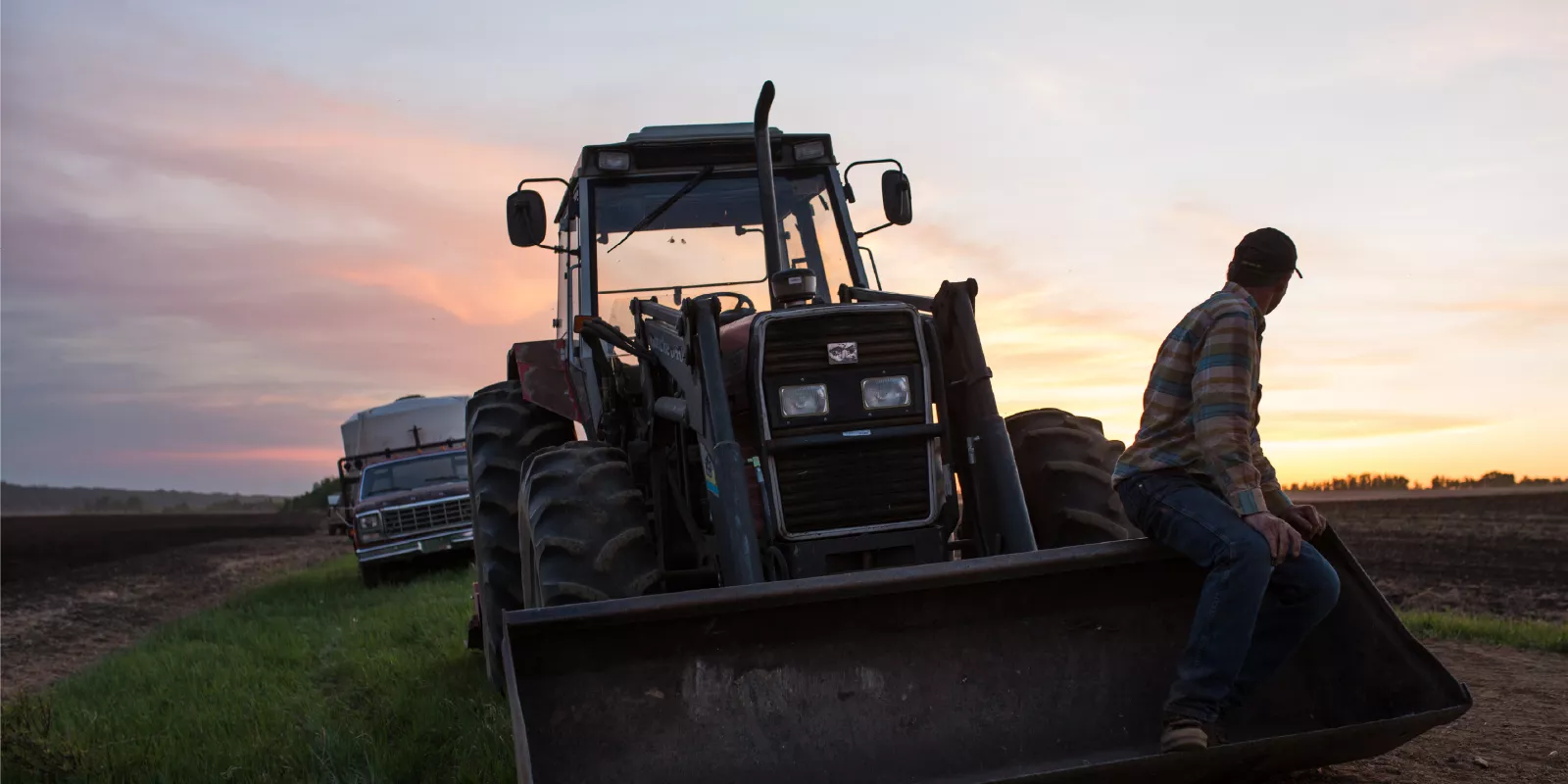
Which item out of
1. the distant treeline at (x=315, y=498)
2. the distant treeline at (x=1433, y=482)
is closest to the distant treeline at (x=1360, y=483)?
the distant treeline at (x=1433, y=482)

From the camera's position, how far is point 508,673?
421 centimetres

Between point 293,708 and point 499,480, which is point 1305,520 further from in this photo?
point 293,708

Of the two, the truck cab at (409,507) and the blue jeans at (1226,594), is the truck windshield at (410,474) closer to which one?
the truck cab at (409,507)

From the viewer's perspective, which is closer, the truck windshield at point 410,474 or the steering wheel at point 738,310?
the steering wheel at point 738,310

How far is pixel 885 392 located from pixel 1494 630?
533 centimetres

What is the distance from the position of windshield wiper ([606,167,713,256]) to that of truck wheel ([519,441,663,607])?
5.67 feet

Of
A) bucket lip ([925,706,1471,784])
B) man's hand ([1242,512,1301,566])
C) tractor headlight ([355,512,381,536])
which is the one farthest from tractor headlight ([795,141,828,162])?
tractor headlight ([355,512,381,536])

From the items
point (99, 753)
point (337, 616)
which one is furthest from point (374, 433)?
point (99, 753)

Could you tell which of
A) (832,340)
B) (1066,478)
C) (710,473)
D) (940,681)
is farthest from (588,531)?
(1066,478)

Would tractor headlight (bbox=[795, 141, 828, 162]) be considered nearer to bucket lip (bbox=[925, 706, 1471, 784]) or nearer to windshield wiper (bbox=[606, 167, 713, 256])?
windshield wiper (bbox=[606, 167, 713, 256])

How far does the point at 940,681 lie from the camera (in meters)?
4.58

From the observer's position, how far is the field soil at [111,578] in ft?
49.6

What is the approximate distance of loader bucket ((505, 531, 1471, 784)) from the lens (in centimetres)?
431

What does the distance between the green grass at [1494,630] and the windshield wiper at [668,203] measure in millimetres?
5455
